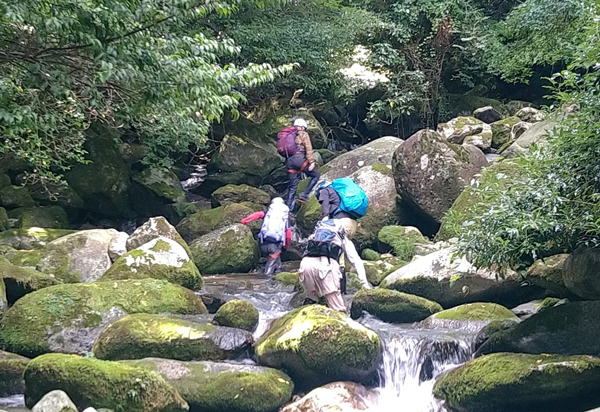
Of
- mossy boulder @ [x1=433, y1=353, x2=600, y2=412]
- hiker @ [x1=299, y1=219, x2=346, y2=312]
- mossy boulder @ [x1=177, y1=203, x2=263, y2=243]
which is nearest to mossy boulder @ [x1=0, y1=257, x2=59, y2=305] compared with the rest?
hiker @ [x1=299, y1=219, x2=346, y2=312]

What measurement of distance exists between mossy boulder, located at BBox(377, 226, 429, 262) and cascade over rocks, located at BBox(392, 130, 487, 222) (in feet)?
2.14

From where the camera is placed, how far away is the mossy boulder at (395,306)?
27.1 feet

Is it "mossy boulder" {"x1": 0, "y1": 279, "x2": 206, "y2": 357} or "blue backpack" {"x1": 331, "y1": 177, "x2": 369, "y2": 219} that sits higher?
"blue backpack" {"x1": 331, "y1": 177, "x2": 369, "y2": 219}

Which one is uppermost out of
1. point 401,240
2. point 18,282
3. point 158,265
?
point 18,282

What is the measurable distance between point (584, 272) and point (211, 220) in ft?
29.6

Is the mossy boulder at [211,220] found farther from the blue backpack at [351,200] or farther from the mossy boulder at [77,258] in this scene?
A: the blue backpack at [351,200]

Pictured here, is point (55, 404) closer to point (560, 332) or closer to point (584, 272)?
point (560, 332)

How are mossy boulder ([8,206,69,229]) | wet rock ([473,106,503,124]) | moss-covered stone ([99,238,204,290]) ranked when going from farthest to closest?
wet rock ([473,106,503,124]), mossy boulder ([8,206,69,229]), moss-covered stone ([99,238,204,290])

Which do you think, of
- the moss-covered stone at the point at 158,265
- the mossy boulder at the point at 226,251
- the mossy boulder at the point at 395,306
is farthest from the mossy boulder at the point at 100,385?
the mossy boulder at the point at 226,251

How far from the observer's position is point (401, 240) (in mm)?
11547

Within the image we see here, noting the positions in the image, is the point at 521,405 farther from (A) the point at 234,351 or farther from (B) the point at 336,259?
(A) the point at 234,351

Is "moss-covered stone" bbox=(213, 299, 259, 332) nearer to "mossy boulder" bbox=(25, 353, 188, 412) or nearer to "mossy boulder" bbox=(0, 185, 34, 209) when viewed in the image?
"mossy boulder" bbox=(25, 353, 188, 412)

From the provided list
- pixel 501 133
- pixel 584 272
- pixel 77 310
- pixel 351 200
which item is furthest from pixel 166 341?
pixel 501 133

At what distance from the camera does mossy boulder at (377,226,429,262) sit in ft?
37.1
